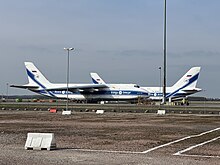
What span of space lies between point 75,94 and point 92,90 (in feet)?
13.8

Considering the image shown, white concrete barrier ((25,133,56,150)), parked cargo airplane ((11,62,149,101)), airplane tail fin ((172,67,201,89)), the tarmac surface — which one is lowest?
the tarmac surface

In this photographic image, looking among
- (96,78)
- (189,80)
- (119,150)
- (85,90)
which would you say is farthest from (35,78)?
(119,150)

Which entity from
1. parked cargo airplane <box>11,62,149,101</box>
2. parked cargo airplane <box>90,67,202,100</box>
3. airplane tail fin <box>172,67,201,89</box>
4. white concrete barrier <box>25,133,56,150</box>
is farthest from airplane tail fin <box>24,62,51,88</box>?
white concrete barrier <box>25,133,56,150</box>

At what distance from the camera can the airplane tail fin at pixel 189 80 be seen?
9381 centimetres

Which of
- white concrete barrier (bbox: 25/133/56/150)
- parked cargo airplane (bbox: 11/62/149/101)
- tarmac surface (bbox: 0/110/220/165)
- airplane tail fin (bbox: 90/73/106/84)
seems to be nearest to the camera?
tarmac surface (bbox: 0/110/220/165)

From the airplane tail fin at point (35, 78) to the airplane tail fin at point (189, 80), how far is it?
29128mm

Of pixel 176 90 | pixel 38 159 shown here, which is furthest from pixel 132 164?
pixel 176 90

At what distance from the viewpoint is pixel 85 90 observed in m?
97.1

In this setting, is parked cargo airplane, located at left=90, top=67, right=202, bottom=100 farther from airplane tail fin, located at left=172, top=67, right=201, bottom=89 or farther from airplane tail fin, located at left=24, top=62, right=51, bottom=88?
airplane tail fin, located at left=24, top=62, right=51, bottom=88

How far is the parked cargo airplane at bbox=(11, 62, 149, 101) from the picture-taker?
308 feet

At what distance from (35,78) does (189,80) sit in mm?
34202

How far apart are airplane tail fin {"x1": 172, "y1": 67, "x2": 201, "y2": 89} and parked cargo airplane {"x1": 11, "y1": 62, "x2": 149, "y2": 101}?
717 centimetres

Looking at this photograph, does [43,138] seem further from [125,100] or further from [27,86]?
[27,86]

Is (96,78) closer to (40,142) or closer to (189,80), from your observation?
(189,80)
